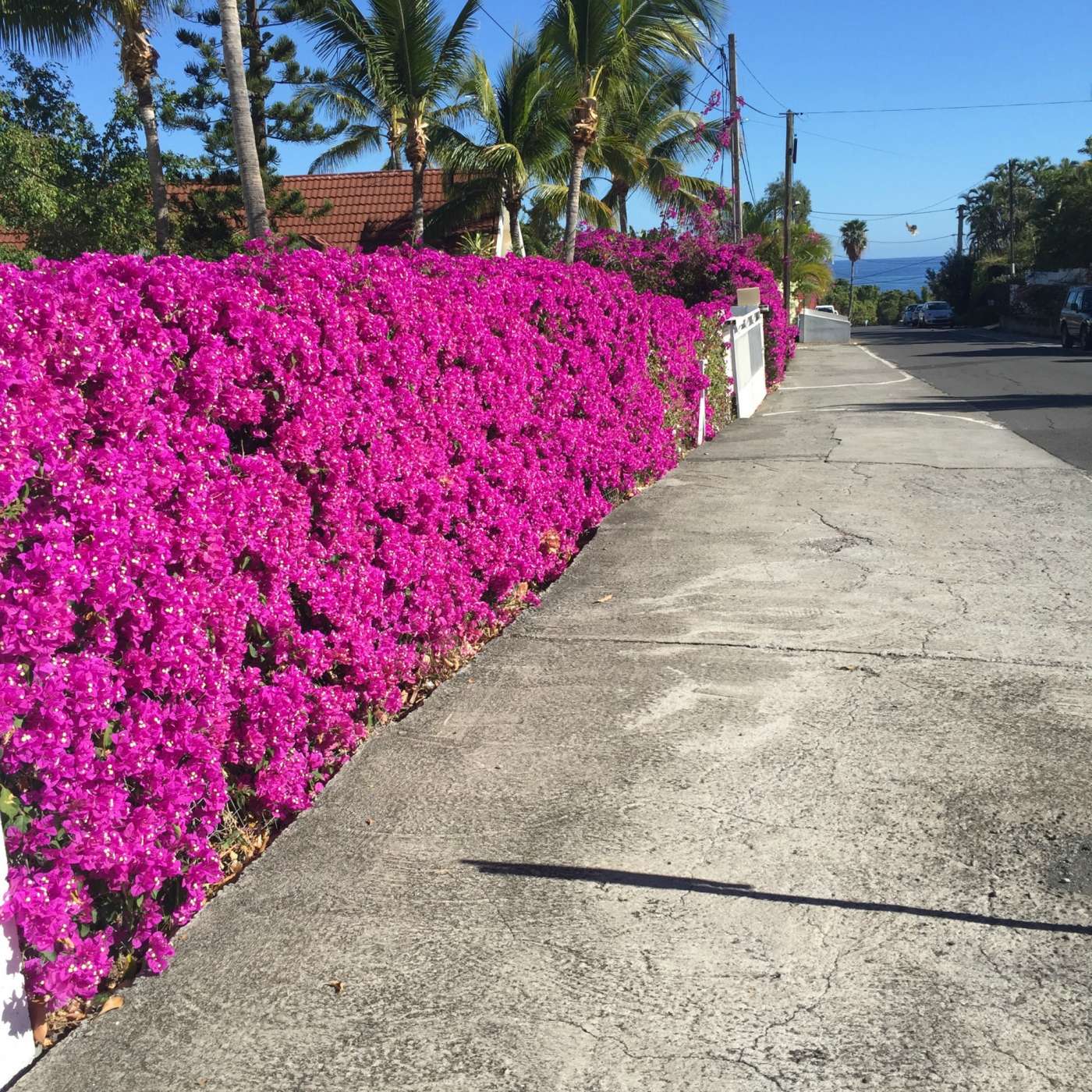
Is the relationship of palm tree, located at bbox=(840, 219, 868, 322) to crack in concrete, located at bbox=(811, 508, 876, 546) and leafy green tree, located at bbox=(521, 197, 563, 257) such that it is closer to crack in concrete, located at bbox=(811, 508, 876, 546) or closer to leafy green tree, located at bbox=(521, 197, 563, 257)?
leafy green tree, located at bbox=(521, 197, 563, 257)

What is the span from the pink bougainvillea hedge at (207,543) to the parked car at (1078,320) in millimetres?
31609

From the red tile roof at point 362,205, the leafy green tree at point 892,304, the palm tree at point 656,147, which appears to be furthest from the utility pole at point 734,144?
the leafy green tree at point 892,304

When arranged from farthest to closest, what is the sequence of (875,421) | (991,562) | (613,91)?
(613,91), (875,421), (991,562)

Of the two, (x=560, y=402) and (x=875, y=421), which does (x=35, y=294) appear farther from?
(x=875, y=421)

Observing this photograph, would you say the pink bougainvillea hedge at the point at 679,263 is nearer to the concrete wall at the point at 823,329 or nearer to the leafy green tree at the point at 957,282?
the concrete wall at the point at 823,329

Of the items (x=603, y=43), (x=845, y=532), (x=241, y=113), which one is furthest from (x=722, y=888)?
(x=603, y=43)

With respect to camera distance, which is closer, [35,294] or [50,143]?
[35,294]

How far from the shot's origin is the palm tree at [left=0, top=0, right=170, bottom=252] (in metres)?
18.3

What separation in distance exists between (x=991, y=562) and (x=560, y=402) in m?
2.92

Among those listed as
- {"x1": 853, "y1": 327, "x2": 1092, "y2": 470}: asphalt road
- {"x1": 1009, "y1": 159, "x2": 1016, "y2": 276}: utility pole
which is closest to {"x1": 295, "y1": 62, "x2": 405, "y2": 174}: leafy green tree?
{"x1": 853, "y1": 327, "x2": 1092, "y2": 470}: asphalt road

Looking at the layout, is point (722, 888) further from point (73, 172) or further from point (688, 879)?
point (73, 172)

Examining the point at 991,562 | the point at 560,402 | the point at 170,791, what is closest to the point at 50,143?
the point at 560,402

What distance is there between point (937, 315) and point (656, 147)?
39.3 meters

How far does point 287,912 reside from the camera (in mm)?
3510
